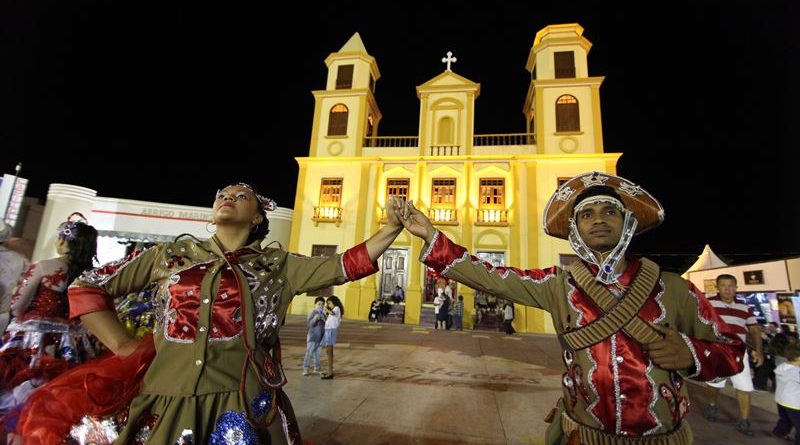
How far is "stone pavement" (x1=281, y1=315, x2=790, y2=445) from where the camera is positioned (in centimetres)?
387

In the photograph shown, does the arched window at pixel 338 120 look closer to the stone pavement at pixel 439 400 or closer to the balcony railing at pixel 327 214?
the balcony railing at pixel 327 214

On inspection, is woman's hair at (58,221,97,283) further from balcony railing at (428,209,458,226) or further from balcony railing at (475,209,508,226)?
balcony railing at (475,209,508,226)

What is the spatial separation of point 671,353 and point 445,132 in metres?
18.1

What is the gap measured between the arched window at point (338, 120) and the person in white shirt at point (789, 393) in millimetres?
17856

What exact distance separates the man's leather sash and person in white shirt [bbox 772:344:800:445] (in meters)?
3.95

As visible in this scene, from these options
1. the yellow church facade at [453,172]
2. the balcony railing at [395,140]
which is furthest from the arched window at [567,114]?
the balcony railing at [395,140]

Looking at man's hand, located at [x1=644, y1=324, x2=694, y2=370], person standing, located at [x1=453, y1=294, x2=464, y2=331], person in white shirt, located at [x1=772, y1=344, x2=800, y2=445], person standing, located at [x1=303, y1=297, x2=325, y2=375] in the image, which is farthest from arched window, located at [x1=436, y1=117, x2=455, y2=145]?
man's hand, located at [x1=644, y1=324, x2=694, y2=370]

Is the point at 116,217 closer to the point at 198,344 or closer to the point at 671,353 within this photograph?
the point at 198,344

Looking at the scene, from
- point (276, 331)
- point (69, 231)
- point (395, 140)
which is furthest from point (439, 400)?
point (395, 140)

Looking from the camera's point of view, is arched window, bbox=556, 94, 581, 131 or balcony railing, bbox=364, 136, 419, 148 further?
balcony railing, bbox=364, 136, 419, 148

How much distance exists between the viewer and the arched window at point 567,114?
55.9ft

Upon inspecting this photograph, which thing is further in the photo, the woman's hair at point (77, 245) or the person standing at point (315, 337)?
the person standing at point (315, 337)

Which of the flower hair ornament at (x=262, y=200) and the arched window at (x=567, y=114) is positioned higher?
the arched window at (x=567, y=114)

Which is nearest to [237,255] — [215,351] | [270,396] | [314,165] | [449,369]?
[215,351]
